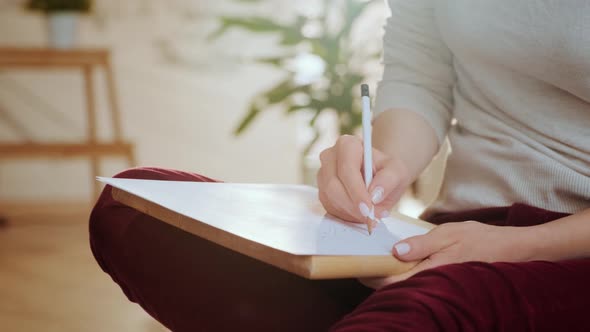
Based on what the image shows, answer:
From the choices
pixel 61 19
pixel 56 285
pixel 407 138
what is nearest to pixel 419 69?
pixel 407 138

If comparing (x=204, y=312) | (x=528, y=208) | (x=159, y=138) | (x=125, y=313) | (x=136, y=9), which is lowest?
(x=159, y=138)

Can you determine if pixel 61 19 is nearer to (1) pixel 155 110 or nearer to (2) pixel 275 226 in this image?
(1) pixel 155 110

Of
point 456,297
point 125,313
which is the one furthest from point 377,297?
point 125,313

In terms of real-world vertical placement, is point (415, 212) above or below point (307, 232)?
below

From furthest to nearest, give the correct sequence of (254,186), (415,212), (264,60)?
(415,212)
(264,60)
(254,186)

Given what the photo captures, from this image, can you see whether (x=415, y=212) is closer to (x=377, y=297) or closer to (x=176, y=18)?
(x=176, y=18)

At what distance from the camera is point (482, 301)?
49cm

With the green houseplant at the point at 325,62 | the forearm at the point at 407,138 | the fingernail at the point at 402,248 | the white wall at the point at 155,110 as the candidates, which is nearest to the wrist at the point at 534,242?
the fingernail at the point at 402,248

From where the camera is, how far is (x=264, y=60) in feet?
7.80

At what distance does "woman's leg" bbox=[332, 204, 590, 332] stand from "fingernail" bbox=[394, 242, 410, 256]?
35 mm

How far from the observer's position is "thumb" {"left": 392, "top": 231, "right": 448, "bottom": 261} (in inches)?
21.5

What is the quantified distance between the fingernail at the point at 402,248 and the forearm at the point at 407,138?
27cm

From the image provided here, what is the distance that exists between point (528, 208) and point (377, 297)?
25 cm

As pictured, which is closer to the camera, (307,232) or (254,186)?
(307,232)
